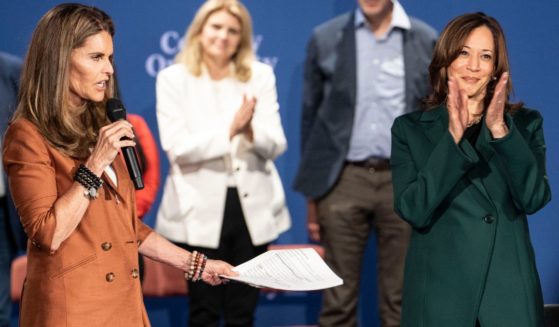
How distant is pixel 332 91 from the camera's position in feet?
15.2

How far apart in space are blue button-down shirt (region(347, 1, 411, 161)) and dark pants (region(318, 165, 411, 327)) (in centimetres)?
12

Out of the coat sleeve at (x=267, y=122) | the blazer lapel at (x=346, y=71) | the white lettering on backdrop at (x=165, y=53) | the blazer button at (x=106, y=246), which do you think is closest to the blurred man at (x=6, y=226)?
the white lettering on backdrop at (x=165, y=53)

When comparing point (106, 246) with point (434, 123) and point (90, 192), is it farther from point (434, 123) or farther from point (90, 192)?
point (434, 123)

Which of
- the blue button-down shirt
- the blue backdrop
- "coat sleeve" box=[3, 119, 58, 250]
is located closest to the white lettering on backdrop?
the blue backdrop

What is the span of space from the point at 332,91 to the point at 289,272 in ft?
6.60

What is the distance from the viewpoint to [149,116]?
507 cm

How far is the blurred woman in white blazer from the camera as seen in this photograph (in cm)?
443

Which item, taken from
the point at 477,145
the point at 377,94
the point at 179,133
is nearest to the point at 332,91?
the point at 377,94

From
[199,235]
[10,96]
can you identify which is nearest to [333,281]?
[199,235]

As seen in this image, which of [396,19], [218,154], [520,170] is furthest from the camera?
[396,19]

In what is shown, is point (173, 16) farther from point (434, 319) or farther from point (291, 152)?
point (434, 319)

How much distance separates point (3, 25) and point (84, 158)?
254cm

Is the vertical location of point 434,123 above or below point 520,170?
above

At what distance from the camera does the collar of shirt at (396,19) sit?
465 centimetres
